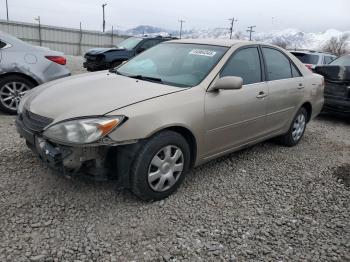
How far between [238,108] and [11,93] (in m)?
3.83

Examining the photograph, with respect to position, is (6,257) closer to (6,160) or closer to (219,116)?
(6,160)

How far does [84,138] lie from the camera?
9.34ft

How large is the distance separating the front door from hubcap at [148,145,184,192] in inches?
17.5

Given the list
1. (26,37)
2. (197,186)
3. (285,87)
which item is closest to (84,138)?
(197,186)

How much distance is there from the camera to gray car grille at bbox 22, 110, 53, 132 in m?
3.06

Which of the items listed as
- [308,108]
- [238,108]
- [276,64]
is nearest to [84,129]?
[238,108]

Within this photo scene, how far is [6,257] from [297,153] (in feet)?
13.3

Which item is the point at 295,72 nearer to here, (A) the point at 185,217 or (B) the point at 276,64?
(B) the point at 276,64

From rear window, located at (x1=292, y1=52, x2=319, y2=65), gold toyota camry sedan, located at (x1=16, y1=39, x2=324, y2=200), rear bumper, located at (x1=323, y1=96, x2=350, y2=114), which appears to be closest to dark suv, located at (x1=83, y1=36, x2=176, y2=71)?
rear window, located at (x1=292, y1=52, x2=319, y2=65)

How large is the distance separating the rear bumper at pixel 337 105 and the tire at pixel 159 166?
4.95 meters

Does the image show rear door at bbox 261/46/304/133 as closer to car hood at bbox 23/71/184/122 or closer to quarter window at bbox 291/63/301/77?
quarter window at bbox 291/63/301/77

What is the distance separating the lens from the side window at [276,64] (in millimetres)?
4578

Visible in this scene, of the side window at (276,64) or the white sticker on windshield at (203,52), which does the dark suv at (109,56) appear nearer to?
the side window at (276,64)

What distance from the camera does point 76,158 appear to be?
290 cm
